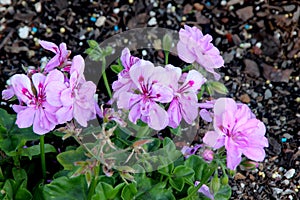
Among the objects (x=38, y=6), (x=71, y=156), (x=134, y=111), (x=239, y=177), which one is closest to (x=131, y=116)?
(x=134, y=111)

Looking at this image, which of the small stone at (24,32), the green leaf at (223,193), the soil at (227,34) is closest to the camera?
the green leaf at (223,193)

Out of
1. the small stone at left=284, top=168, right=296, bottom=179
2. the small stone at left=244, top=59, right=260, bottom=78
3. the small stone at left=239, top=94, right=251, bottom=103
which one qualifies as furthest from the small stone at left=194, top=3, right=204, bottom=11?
the small stone at left=284, top=168, right=296, bottom=179

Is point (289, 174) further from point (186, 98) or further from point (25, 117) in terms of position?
point (25, 117)

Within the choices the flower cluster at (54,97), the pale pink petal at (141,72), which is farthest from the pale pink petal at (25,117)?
the pale pink petal at (141,72)

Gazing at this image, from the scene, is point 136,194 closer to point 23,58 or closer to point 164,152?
point 164,152

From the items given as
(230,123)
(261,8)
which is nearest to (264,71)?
(261,8)

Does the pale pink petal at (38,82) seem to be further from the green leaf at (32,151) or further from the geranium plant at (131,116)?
the green leaf at (32,151)

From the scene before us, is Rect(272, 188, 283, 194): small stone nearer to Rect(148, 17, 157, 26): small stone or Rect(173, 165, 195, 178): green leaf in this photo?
Rect(173, 165, 195, 178): green leaf
